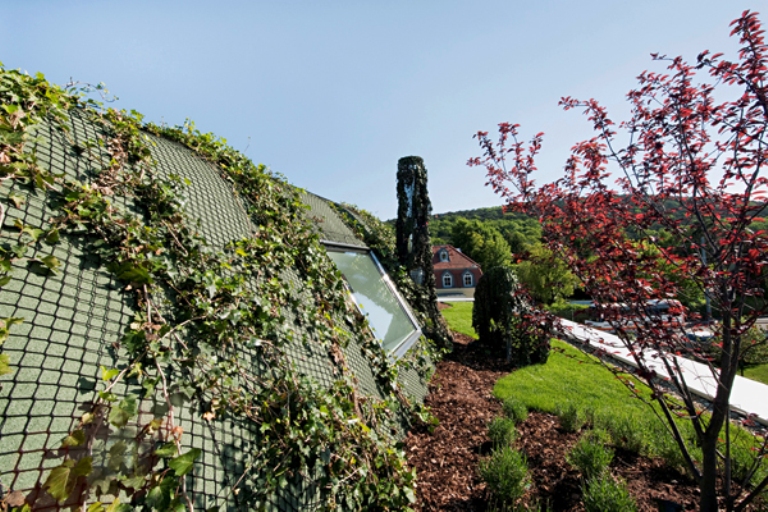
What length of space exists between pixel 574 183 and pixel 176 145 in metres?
4.47

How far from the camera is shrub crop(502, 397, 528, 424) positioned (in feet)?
13.9

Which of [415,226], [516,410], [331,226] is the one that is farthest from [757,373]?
[331,226]

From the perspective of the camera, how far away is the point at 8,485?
122 cm

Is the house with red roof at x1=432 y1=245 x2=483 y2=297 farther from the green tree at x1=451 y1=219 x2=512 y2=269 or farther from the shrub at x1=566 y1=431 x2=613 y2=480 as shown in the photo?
the shrub at x1=566 y1=431 x2=613 y2=480

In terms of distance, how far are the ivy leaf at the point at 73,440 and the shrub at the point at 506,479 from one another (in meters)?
2.76

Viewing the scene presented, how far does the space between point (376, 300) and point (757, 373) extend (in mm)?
11683

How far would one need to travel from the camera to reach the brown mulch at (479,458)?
2.91m

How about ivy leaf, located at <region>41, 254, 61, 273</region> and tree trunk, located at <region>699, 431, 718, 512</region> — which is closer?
ivy leaf, located at <region>41, 254, 61, 273</region>

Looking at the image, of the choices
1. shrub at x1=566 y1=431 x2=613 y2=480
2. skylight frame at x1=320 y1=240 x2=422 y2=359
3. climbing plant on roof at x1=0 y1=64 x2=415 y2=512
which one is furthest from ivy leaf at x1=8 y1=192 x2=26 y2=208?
shrub at x1=566 y1=431 x2=613 y2=480

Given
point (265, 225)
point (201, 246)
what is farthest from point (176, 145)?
point (201, 246)

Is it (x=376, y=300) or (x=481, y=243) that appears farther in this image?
(x=481, y=243)

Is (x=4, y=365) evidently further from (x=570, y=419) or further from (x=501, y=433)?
(x=570, y=419)

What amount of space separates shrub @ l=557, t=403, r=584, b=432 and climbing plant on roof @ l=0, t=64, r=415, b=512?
215 cm

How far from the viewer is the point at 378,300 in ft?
18.9
